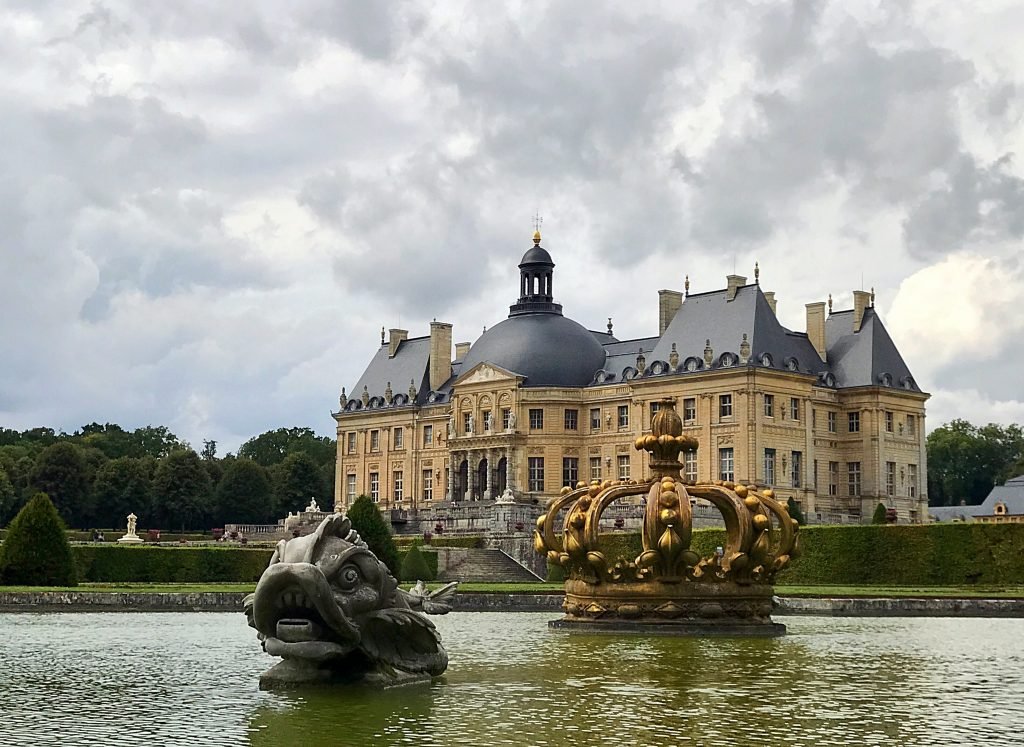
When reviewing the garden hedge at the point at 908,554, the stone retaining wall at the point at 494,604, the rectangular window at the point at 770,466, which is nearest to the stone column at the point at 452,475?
the rectangular window at the point at 770,466

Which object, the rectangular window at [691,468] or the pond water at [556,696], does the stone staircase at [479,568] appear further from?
the pond water at [556,696]

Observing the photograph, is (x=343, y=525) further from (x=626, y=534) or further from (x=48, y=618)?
(x=626, y=534)

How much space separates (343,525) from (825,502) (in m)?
57.3

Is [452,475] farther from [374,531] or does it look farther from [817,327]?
[374,531]

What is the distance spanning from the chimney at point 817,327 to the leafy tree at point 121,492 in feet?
114

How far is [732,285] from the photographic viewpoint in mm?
66750

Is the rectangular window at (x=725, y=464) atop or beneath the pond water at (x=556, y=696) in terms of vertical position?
atop

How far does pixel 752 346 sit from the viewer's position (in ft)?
209

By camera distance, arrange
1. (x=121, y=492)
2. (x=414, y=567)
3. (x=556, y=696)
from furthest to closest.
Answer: (x=121, y=492) < (x=414, y=567) < (x=556, y=696)

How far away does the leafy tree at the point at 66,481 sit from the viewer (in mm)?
78250

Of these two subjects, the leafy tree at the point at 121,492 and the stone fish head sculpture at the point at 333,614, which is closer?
the stone fish head sculpture at the point at 333,614

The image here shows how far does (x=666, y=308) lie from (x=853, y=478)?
37.8 feet

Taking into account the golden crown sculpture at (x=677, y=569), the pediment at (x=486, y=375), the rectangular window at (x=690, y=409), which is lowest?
the golden crown sculpture at (x=677, y=569)

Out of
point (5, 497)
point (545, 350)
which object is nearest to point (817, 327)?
point (545, 350)
